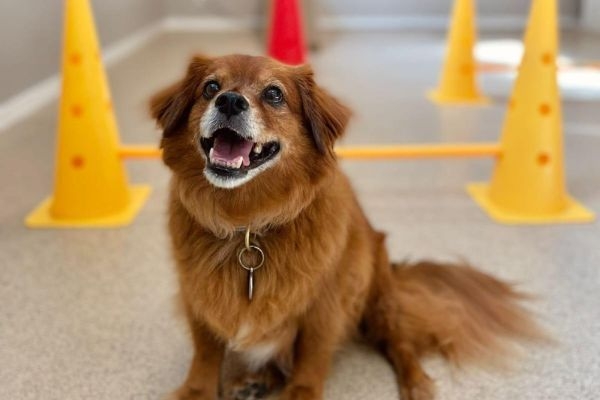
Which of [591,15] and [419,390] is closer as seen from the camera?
[419,390]

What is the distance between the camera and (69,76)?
229 cm

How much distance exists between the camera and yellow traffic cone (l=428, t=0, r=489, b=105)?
3855 millimetres

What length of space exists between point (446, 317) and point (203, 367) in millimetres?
620

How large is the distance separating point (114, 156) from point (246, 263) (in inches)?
48.3

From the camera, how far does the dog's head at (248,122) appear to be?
1.27 meters

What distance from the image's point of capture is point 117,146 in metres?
2.41

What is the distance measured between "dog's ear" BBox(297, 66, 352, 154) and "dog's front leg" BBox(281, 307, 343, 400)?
1.24 feet

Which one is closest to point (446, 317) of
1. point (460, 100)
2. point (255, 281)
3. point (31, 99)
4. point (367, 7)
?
point (255, 281)

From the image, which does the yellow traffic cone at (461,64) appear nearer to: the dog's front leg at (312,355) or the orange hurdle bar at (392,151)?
the orange hurdle bar at (392,151)

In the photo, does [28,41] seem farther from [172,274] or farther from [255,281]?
[255,281]

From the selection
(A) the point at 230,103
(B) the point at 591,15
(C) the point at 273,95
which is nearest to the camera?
(A) the point at 230,103

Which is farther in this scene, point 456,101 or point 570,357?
point 456,101

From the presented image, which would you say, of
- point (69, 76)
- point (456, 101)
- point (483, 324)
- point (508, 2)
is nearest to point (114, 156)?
point (69, 76)

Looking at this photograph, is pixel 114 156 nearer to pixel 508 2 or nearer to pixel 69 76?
pixel 69 76
